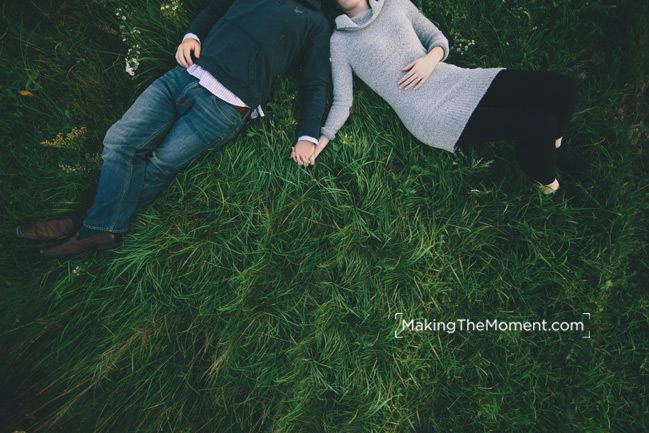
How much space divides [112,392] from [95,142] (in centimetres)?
188

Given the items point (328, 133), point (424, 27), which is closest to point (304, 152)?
point (328, 133)

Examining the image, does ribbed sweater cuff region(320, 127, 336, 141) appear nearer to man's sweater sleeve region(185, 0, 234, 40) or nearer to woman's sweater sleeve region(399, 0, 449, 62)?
woman's sweater sleeve region(399, 0, 449, 62)

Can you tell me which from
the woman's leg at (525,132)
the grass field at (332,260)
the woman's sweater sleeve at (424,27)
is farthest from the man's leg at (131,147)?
the woman's leg at (525,132)

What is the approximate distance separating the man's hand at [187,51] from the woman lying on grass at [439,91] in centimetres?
96

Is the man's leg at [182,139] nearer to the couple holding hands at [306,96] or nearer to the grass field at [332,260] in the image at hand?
the couple holding hands at [306,96]

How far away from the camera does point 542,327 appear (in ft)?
7.21

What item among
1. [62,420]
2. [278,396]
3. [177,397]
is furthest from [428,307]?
[62,420]

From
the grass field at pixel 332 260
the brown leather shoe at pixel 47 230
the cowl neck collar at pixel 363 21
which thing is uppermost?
the cowl neck collar at pixel 363 21

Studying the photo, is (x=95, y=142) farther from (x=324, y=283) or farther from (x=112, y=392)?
(x=324, y=283)

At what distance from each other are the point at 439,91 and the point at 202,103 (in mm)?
1667

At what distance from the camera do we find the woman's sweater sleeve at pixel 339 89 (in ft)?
7.00

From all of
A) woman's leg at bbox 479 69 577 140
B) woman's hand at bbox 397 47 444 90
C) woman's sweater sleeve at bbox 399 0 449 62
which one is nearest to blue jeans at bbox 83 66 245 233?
woman's hand at bbox 397 47 444 90

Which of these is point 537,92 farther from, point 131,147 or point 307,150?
point 131,147

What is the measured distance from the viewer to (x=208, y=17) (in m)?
2.06
